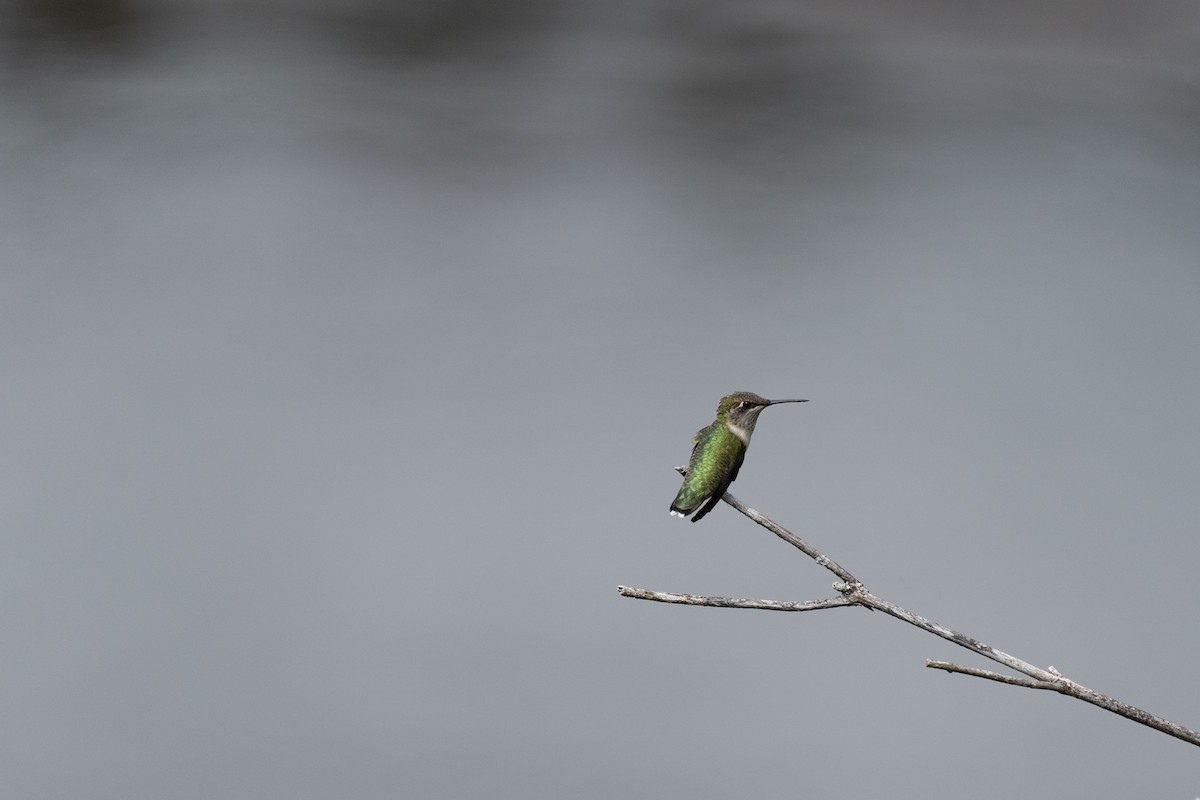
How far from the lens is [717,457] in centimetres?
169

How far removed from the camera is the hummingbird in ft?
5.48

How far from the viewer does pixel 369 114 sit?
8.91 meters

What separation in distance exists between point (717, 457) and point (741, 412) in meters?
0.13

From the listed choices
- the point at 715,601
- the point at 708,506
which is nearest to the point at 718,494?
the point at 708,506

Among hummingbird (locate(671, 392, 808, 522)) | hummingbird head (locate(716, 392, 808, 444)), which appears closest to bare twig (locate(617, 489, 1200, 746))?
hummingbird (locate(671, 392, 808, 522))

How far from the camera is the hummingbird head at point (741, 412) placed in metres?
1.76

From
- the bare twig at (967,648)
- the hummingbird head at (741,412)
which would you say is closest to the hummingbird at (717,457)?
the hummingbird head at (741,412)

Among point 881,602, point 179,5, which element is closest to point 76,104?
point 179,5

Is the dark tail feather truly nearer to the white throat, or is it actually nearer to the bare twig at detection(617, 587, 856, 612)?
the white throat

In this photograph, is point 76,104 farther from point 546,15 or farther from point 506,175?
point 546,15

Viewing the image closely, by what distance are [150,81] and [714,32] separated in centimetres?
428

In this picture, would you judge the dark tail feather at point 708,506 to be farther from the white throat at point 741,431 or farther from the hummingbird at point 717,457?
the white throat at point 741,431

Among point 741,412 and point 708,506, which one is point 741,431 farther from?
point 708,506

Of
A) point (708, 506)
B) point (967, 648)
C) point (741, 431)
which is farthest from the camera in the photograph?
point (741, 431)
